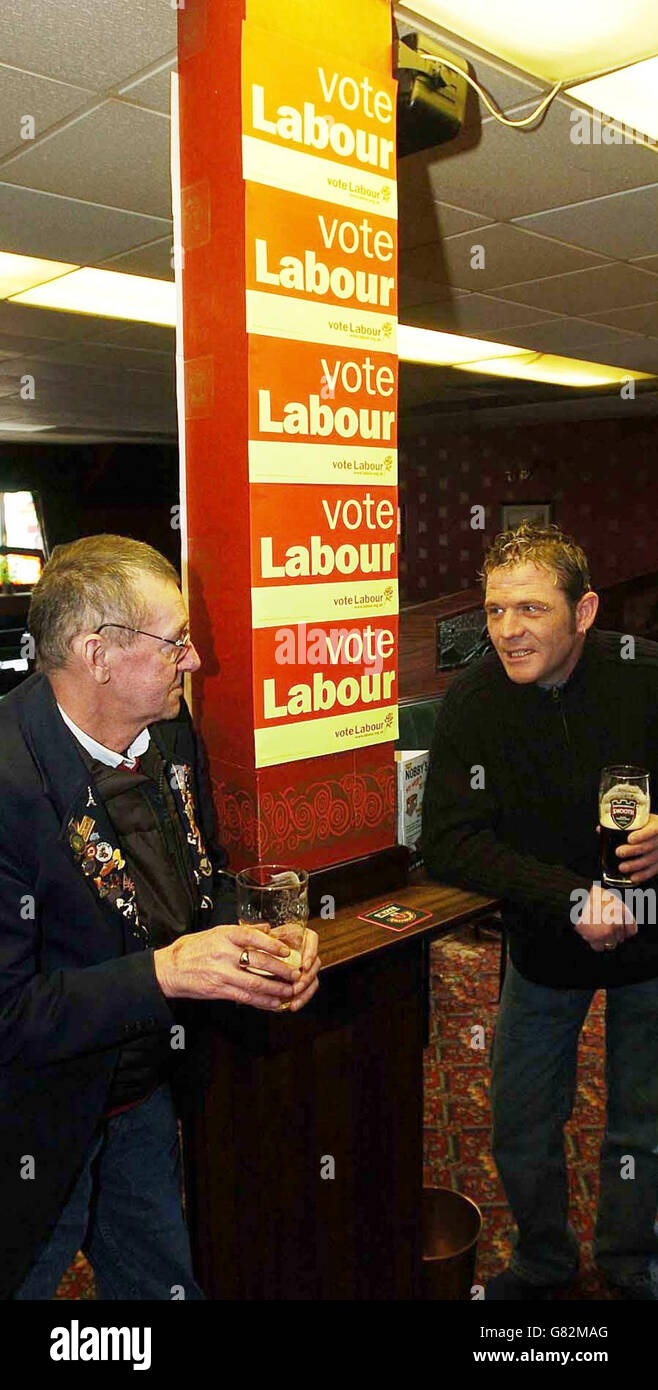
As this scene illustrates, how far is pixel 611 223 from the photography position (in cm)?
395

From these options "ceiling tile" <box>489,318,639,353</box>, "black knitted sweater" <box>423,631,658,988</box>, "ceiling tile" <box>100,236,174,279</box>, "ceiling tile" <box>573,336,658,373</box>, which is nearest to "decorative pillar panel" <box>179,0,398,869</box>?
"black knitted sweater" <box>423,631,658,988</box>

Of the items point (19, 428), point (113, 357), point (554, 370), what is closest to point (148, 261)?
point (113, 357)

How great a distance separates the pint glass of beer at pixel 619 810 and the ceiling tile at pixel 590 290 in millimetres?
3327

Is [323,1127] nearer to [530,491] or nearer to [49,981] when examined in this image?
[49,981]

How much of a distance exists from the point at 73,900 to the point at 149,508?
12.8m

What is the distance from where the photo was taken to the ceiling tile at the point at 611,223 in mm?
3697

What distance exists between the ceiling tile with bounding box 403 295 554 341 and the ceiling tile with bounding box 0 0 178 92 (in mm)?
2897

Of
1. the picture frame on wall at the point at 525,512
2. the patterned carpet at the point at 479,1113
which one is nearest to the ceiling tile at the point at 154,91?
the patterned carpet at the point at 479,1113

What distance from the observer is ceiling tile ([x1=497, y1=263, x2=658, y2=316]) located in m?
4.75

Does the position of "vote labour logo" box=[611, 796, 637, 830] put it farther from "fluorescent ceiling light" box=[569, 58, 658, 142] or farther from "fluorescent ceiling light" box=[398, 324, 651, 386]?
"fluorescent ceiling light" box=[398, 324, 651, 386]

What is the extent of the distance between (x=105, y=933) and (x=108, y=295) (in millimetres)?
4214

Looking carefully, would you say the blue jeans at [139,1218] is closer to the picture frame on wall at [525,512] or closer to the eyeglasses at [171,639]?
the eyeglasses at [171,639]
